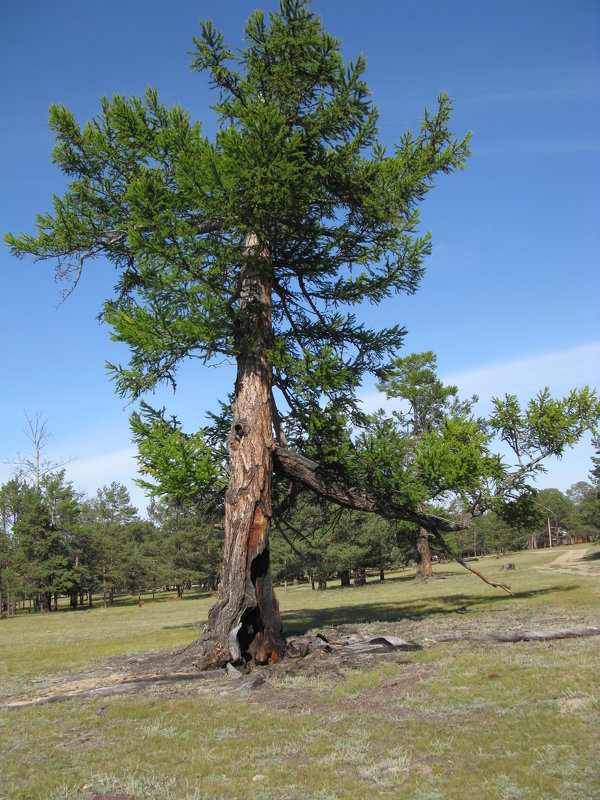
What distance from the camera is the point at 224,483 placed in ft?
40.7

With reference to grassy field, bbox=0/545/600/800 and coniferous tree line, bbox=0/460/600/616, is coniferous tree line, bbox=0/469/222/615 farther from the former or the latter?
grassy field, bbox=0/545/600/800

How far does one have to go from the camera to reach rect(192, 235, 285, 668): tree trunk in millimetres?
11398

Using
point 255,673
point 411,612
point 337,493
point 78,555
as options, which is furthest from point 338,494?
point 78,555

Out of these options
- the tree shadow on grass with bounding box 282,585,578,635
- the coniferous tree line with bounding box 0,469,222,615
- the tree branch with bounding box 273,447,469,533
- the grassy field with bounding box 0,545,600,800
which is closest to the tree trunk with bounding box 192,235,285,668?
the tree branch with bounding box 273,447,469,533

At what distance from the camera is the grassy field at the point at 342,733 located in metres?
4.81

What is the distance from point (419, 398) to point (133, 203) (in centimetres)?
3049

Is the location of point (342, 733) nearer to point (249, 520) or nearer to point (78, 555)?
point (249, 520)

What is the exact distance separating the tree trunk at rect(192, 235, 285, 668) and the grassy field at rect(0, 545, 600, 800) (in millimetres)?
1111

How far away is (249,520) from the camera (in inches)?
470

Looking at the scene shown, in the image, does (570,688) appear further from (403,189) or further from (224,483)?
(403,189)

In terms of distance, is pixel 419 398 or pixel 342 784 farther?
pixel 419 398

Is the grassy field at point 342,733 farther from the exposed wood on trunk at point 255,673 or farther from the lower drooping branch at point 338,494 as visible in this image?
the lower drooping branch at point 338,494

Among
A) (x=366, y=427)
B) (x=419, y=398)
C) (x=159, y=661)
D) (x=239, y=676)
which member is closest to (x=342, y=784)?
(x=239, y=676)

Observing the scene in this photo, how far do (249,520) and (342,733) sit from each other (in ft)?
19.9
